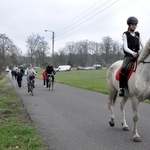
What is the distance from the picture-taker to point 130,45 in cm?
792

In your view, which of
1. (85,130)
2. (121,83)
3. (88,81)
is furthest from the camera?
(88,81)

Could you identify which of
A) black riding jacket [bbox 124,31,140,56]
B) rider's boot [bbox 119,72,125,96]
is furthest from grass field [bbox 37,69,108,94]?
black riding jacket [bbox 124,31,140,56]

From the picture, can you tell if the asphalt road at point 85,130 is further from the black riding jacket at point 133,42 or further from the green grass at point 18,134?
the black riding jacket at point 133,42

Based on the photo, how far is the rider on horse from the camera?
772cm

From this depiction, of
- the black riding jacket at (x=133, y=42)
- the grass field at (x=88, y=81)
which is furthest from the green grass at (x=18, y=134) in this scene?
the grass field at (x=88, y=81)

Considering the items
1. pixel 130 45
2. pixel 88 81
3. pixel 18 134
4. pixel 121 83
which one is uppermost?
pixel 130 45

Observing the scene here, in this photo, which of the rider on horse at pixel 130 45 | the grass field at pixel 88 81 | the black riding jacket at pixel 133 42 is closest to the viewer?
the rider on horse at pixel 130 45

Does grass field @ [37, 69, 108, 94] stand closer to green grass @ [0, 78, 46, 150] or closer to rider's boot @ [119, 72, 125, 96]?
green grass @ [0, 78, 46, 150]

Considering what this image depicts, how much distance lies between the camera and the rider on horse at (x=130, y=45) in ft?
25.3

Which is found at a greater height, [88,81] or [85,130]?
[85,130]

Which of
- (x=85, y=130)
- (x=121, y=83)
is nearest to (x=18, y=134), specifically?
(x=85, y=130)

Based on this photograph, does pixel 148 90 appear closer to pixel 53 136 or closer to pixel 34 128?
pixel 53 136

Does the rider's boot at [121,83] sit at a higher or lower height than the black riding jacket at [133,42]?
lower

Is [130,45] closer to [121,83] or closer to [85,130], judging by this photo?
[121,83]
